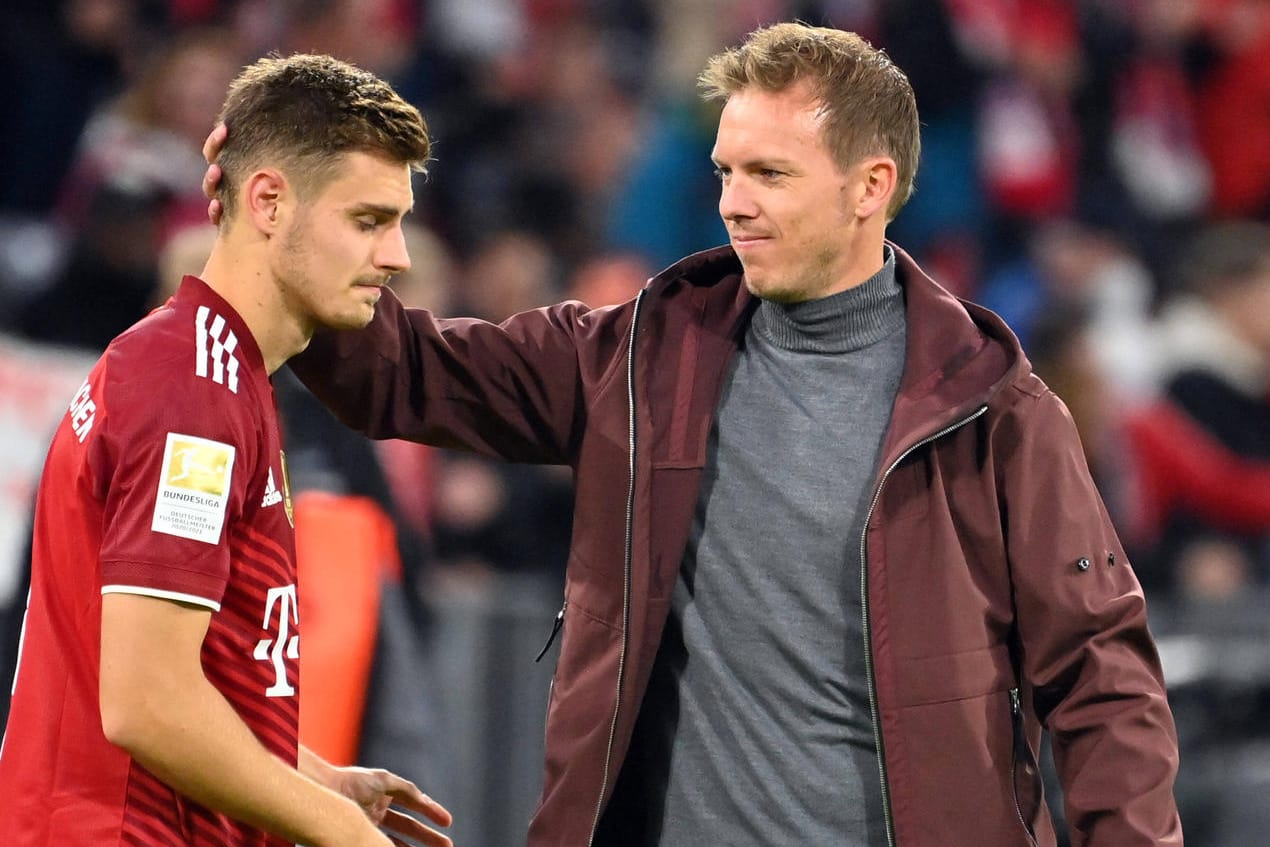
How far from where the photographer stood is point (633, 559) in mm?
2875

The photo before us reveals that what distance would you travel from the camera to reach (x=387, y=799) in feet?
9.11

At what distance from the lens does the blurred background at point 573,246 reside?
16.7 feet

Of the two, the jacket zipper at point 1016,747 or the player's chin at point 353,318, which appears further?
the jacket zipper at point 1016,747

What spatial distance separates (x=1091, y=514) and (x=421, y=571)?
2204 millimetres

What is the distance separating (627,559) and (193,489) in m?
0.82

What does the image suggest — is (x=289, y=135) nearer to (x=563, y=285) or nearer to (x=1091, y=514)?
(x=1091, y=514)

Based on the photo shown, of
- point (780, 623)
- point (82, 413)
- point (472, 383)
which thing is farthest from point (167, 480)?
point (780, 623)

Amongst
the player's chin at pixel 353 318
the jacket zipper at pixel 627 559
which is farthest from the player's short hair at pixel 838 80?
the player's chin at pixel 353 318

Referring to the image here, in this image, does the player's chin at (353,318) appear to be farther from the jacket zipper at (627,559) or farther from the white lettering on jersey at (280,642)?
A: the jacket zipper at (627,559)

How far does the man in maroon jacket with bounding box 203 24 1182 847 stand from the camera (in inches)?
111

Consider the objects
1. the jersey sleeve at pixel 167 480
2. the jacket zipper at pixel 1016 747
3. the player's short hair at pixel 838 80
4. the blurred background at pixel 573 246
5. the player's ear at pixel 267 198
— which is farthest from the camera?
the blurred background at pixel 573 246

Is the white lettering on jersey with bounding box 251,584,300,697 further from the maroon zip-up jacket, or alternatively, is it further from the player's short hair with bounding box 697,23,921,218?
the player's short hair with bounding box 697,23,921,218

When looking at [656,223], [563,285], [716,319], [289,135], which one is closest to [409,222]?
[563,285]

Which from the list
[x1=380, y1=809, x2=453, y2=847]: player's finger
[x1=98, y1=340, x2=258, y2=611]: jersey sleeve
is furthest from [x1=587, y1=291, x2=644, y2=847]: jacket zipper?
[x1=98, y1=340, x2=258, y2=611]: jersey sleeve
